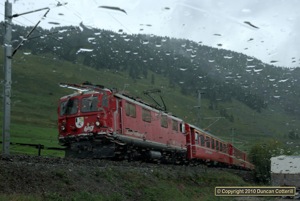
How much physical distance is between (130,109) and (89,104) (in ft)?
6.47

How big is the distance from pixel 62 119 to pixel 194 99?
96.6 meters

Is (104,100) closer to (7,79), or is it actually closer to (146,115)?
(146,115)

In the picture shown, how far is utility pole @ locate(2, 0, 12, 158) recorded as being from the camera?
16.4 metres

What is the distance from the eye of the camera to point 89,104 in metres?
19.0

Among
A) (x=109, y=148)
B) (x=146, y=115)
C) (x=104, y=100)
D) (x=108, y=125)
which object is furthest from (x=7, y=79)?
(x=146, y=115)

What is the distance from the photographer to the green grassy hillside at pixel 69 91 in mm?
64000

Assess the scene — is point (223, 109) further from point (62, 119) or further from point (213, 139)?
point (62, 119)

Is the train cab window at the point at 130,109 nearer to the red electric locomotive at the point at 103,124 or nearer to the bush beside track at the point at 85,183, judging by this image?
the red electric locomotive at the point at 103,124

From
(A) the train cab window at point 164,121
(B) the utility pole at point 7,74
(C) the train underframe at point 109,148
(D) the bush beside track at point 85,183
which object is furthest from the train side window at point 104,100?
(A) the train cab window at point 164,121

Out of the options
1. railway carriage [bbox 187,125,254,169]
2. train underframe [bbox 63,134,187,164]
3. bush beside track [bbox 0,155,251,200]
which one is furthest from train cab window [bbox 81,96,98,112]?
railway carriage [bbox 187,125,254,169]

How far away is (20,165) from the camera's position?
1048cm

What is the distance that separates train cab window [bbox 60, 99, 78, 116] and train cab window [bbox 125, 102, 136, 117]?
2.50m

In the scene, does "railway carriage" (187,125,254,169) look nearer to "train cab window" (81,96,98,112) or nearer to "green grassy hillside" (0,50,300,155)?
"green grassy hillside" (0,50,300,155)

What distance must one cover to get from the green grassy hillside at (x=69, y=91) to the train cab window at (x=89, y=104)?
30846 mm
